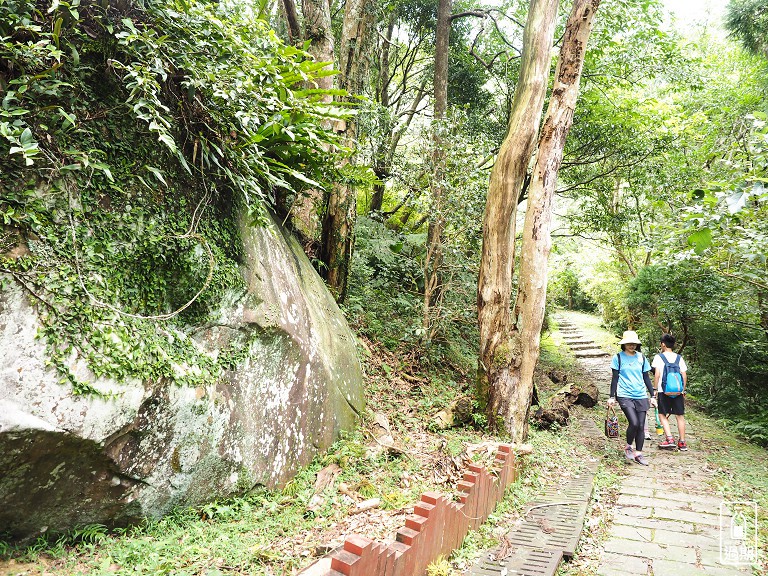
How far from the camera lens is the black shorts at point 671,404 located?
269 inches

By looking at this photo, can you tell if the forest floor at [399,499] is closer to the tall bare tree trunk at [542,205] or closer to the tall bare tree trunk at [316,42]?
the tall bare tree trunk at [542,205]

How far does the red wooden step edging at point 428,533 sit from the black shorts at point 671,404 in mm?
3919

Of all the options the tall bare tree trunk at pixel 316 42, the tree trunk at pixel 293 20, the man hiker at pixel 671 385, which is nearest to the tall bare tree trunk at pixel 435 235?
the tall bare tree trunk at pixel 316 42

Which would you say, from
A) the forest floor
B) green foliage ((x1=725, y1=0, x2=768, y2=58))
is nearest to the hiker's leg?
the forest floor

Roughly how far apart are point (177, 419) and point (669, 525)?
451cm

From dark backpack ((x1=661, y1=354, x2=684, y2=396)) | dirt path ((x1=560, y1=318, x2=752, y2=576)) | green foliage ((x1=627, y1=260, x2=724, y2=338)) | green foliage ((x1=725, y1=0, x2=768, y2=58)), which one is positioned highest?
green foliage ((x1=725, y1=0, x2=768, y2=58))

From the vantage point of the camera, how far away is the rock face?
2.32 meters

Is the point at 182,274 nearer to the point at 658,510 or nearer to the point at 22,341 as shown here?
the point at 22,341

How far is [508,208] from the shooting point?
622cm

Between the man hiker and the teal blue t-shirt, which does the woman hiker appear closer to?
the teal blue t-shirt

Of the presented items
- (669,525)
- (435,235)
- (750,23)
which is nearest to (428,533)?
(669,525)

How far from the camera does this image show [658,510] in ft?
15.2

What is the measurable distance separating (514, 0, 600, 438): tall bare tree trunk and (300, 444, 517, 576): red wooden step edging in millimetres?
1888

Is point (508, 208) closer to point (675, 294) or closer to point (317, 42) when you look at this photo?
point (317, 42)
